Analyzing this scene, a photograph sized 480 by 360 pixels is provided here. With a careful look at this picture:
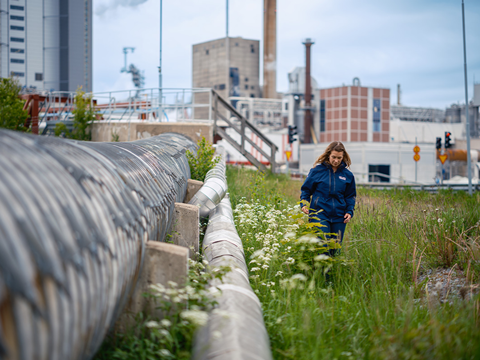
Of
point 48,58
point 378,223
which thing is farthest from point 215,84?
point 378,223

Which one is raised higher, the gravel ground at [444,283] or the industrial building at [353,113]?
the industrial building at [353,113]

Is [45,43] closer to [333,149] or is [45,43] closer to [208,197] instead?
[208,197]

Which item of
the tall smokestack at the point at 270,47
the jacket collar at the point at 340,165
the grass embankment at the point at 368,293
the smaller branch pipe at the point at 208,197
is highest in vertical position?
the tall smokestack at the point at 270,47

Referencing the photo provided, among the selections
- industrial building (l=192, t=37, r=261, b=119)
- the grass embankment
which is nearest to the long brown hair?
the grass embankment

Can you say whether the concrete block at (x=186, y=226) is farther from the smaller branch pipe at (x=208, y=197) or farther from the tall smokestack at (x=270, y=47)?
the tall smokestack at (x=270, y=47)

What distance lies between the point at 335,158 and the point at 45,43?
80.6 meters

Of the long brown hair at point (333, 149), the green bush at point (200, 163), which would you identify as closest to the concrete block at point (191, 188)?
the green bush at point (200, 163)

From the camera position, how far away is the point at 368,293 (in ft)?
13.0

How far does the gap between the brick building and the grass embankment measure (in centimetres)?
5317

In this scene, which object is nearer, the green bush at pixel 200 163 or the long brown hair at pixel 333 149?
the long brown hair at pixel 333 149

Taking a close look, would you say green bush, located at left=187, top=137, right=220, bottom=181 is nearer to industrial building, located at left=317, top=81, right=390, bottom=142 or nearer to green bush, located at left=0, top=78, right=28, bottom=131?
green bush, located at left=0, top=78, right=28, bottom=131

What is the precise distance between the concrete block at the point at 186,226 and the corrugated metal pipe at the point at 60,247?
148 cm

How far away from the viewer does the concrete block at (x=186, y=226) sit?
4371 mm

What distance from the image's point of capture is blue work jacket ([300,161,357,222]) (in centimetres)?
484
